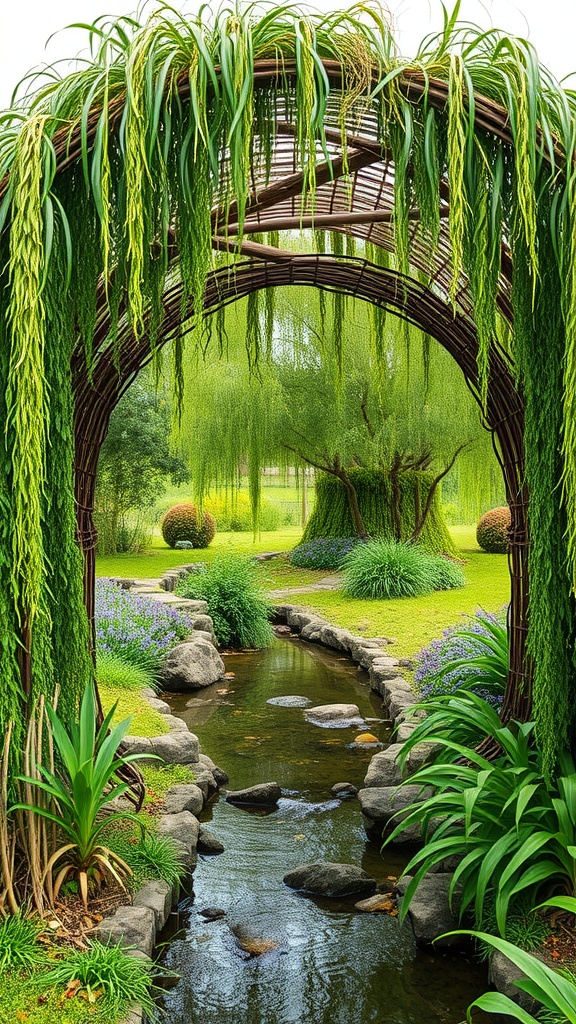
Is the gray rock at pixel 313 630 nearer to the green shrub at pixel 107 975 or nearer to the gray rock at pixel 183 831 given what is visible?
the gray rock at pixel 183 831

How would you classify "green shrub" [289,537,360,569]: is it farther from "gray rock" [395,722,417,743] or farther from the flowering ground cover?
"gray rock" [395,722,417,743]

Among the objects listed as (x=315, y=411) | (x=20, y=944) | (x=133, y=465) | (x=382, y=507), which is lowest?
(x=20, y=944)

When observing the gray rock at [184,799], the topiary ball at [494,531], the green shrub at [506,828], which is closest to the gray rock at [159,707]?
the gray rock at [184,799]

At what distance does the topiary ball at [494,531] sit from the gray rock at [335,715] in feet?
38.3

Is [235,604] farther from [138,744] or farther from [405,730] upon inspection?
[138,744]

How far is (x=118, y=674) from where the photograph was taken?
6582mm

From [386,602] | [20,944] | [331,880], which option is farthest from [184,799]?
[386,602]

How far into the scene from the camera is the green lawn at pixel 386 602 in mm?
9797

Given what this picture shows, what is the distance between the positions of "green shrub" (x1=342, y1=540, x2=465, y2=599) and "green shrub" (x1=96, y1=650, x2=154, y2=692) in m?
5.45

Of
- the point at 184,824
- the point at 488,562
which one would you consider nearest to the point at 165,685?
the point at 184,824

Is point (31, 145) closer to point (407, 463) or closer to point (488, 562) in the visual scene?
point (407, 463)

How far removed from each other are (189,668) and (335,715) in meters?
1.59

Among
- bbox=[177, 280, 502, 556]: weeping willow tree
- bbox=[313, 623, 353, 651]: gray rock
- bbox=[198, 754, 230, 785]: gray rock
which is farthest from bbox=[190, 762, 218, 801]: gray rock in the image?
bbox=[177, 280, 502, 556]: weeping willow tree

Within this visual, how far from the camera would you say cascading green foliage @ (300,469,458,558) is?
1523 cm
